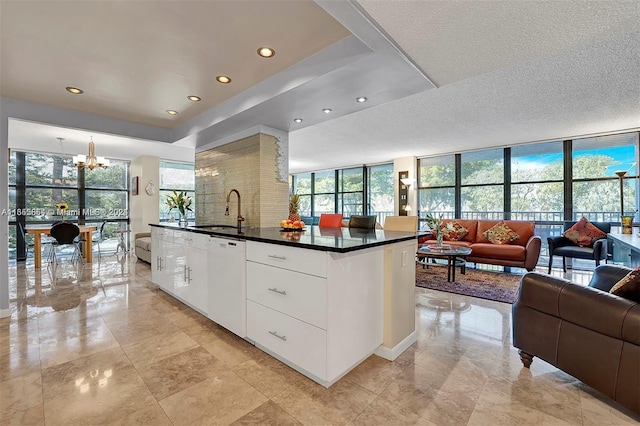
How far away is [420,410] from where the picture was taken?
156 cm

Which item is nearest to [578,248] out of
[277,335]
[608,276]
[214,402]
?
[608,276]

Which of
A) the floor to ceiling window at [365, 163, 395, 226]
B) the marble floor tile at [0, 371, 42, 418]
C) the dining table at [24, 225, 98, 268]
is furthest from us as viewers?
the floor to ceiling window at [365, 163, 395, 226]

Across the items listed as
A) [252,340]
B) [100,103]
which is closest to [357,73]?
[252,340]

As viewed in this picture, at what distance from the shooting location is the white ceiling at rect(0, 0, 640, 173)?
5.25ft

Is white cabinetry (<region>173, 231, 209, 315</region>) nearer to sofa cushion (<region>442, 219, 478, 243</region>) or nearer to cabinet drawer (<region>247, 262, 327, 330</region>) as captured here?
cabinet drawer (<region>247, 262, 327, 330</region>)

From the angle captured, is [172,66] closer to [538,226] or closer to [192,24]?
[192,24]

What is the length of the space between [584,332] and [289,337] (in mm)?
1773

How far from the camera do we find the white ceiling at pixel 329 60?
160cm

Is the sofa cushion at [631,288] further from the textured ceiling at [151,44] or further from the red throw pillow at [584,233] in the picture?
the red throw pillow at [584,233]

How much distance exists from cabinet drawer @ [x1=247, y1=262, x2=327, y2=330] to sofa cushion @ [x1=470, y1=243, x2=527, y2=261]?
4.24m

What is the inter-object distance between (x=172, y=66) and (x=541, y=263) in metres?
6.95

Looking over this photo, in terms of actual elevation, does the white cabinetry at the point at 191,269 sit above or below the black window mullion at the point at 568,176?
below

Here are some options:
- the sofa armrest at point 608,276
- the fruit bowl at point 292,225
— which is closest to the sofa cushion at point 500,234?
the sofa armrest at point 608,276

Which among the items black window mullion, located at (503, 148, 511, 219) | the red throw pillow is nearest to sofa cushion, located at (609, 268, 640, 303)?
the red throw pillow
